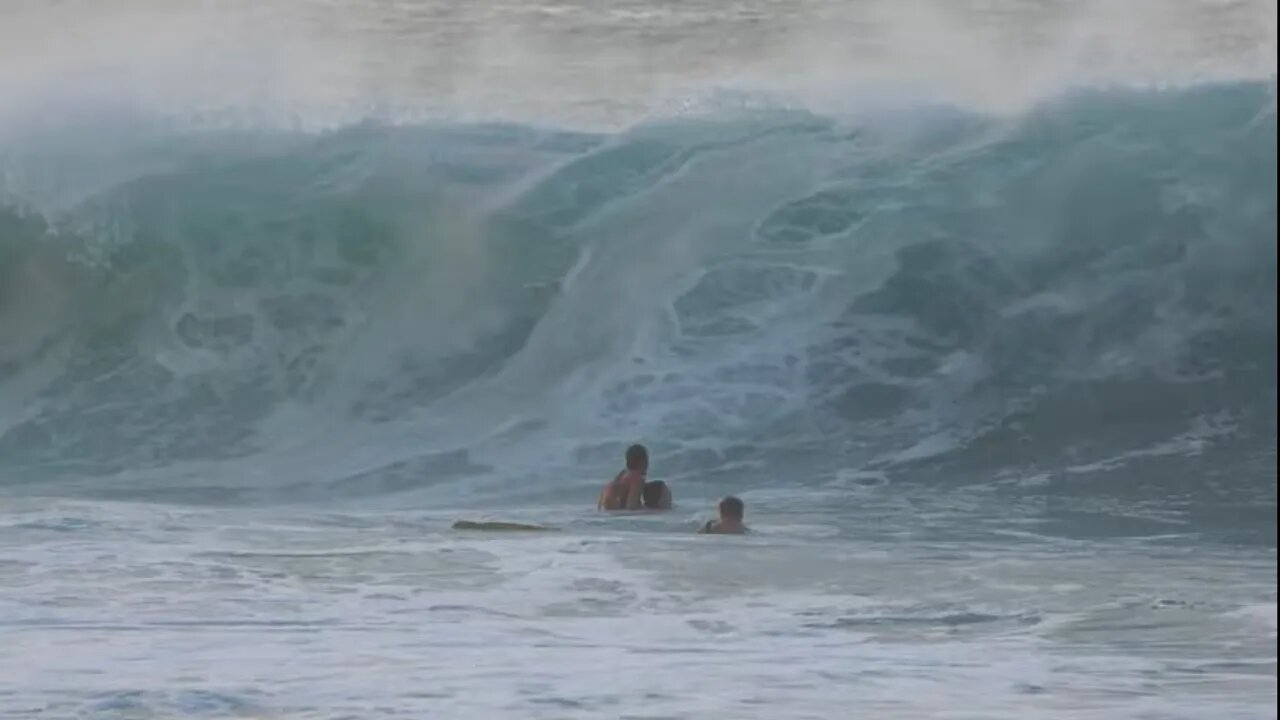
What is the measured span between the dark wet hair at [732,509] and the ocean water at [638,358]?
15 cm

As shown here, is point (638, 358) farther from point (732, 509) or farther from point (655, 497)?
point (732, 509)

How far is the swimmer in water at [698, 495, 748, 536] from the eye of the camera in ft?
35.1

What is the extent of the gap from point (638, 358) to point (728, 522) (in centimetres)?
342

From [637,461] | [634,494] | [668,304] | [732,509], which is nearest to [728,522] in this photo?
[732,509]

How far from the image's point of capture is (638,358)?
46.3 feet

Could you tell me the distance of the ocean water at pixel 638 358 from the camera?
817 cm

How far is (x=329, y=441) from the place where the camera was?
13.7 m

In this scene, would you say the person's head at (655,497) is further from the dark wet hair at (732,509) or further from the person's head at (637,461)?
the dark wet hair at (732,509)

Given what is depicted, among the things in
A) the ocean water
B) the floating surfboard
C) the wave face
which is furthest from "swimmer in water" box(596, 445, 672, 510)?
the wave face

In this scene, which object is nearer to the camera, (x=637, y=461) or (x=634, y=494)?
(x=634, y=494)

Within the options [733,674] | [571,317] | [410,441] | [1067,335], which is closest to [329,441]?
[410,441]

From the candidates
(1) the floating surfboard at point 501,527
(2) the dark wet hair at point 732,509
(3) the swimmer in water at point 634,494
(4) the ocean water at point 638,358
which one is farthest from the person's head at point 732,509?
(1) the floating surfboard at point 501,527

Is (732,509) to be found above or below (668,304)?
below

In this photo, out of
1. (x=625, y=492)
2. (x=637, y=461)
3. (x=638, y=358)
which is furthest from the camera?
(x=638, y=358)
